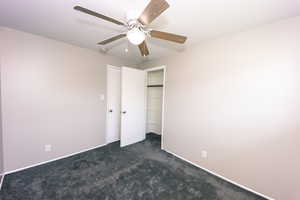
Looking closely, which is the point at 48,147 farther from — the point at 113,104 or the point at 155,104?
the point at 155,104

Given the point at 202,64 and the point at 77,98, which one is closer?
the point at 202,64

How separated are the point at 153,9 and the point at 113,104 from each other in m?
2.59

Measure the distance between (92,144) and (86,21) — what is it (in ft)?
8.13

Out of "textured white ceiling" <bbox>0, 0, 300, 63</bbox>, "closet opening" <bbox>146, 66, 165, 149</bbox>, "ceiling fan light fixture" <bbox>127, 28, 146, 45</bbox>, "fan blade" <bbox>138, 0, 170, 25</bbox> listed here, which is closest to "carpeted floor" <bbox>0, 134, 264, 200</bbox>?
"closet opening" <bbox>146, 66, 165, 149</bbox>

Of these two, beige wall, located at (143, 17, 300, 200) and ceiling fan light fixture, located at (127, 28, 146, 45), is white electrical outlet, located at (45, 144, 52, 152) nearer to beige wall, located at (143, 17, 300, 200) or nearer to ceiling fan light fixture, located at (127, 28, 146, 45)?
ceiling fan light fixture, located at (127, 28, 146, 45)

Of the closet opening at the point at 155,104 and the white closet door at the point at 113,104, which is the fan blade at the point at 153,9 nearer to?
the white closet door at the point at 113,104

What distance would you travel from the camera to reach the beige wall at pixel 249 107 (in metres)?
1.42

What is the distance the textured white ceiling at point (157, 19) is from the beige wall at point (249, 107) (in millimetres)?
252

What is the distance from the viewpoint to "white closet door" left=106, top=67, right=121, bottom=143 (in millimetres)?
3113

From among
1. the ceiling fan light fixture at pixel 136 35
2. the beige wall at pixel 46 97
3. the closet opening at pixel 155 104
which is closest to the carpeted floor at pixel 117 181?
the beige wall at pixel 46 97

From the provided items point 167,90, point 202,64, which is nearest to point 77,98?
point 167,90

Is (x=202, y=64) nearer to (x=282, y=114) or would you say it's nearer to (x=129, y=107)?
(x=282, y=114)

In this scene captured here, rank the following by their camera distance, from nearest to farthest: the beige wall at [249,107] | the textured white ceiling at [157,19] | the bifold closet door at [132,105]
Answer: the textured white ceiling at [157,19] < the beige wall at [249,107] < the bifold closet door at [132,105]

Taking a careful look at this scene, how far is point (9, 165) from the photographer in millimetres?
1895
